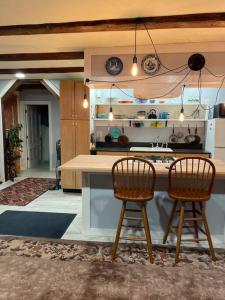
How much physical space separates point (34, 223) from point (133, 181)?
5.67ft

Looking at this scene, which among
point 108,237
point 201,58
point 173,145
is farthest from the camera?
point 173,145

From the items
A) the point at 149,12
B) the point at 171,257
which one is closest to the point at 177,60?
the point at 149,12

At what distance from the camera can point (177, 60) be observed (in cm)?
348

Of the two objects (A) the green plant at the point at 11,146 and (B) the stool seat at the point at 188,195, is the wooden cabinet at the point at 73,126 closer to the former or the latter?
(A) the green plant at the point at 11,146

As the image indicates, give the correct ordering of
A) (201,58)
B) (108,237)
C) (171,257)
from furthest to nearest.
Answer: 1. (201,58)
2. (108,237)
3. (171,257)

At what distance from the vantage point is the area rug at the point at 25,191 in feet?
15.0

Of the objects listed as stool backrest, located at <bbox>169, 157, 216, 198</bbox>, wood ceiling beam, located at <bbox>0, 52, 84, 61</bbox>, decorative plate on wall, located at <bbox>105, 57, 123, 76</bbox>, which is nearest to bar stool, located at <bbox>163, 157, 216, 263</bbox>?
stool backrest, located at <bbox>169, 157, 216, 198</bbox>

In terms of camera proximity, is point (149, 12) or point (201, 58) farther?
point (201, 58)

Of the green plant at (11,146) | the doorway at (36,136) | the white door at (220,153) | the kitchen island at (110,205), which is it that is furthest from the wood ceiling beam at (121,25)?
the doorway at (36,136)

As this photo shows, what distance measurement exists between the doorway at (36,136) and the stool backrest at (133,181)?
5381 mm

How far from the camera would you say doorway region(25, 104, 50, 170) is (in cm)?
758

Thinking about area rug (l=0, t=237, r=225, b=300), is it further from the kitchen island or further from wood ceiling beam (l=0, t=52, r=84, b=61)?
wood ceiling beam (l=0, t=52, r=84, b=61)

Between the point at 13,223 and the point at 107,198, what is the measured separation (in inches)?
59.7

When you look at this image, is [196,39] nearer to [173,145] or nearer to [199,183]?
[199,183]
